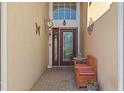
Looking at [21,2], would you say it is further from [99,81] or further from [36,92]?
[99,81]

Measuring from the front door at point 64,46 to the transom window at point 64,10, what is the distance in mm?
588

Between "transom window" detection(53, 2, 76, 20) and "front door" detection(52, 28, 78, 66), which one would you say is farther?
"front door" detection(52, 28, 78, 66)

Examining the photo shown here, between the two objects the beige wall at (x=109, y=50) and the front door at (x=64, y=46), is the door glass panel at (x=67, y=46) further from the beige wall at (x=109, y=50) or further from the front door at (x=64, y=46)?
the beige wall at (x=109, y=50)

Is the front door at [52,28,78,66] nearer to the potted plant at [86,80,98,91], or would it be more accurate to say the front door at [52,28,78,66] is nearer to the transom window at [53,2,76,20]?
the transom window at [53,2,76,20]

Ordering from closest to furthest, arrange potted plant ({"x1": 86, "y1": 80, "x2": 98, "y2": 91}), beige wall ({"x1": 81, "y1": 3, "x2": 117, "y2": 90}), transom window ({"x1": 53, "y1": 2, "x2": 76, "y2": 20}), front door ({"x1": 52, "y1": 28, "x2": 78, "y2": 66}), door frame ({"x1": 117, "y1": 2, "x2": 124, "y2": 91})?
door frame ({"x1": 117, "y1": 2, "x2": 124, "y2": 91}) < beige wall ({"x1": 81, "y1": 3, "x2": 117, "y2": 90}) < potted plant ({"x1": 86, "y1": 80, "x2": 98, "y2": 91}) < transom window ({"x1": 53, "y1": 2, "x2": 76, "y2": 20}) < front door ({"x1": 52, "y1": 28, "x2": 78, "y2": 66})

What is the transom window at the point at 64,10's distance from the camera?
34.2 feet

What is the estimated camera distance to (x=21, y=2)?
14.9 ft

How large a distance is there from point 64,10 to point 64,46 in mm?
1621

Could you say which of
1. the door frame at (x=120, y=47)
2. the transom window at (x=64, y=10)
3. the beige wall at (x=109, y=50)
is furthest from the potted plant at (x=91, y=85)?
the transom window at (x=64, y=10)

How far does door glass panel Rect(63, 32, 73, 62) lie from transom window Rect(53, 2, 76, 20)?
2.55 ft

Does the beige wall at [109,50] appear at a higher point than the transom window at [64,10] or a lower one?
lower

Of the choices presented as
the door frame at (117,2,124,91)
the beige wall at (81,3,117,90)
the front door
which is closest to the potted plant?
the beige wall at (81,3,117,90)

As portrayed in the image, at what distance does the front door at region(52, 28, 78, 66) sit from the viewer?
418 inches

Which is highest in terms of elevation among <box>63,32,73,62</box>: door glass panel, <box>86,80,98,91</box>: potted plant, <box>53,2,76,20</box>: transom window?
<box>53,2,76,20</box>: transom window
